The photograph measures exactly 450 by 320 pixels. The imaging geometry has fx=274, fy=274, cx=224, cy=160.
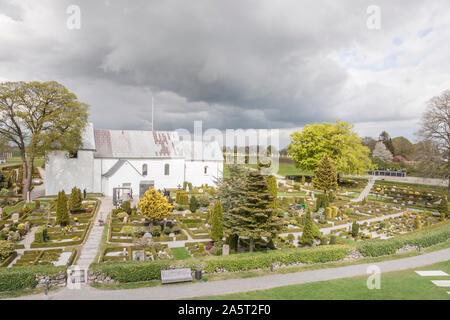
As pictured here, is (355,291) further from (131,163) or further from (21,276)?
(131,163)

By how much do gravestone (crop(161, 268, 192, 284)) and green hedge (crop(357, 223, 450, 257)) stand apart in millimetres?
9983

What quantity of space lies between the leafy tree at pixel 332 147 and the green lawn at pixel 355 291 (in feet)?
102

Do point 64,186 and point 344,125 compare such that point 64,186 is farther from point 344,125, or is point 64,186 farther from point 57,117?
point 344,125

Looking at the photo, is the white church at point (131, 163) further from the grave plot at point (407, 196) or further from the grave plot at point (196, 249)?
the grave plot at point (407, 196)

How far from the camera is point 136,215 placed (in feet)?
75.7

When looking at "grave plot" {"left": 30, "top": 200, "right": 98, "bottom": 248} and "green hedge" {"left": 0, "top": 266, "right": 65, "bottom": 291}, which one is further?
"grave plot" {"left": 30, "top": 200, "right": 98, "bottom": 248}

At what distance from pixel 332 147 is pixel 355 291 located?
34798 mm

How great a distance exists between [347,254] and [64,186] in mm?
30275

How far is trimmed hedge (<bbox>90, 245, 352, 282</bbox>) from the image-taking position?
39.8ft

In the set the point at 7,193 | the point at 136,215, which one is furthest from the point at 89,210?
the point at 7,193

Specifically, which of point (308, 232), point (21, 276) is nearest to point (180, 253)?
point (21, 276)

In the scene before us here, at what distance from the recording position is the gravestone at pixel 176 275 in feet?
39.5

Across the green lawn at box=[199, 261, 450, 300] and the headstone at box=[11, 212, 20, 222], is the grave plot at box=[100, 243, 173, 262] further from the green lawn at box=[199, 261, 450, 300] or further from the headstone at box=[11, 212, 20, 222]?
the headstone at box=[11, 212, 20, 222]

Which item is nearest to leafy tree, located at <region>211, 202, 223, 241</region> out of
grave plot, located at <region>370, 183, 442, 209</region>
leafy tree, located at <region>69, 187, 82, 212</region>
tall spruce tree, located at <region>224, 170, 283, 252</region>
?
tall spruce tree, located at <region>224, 170, 283, 252</region>
